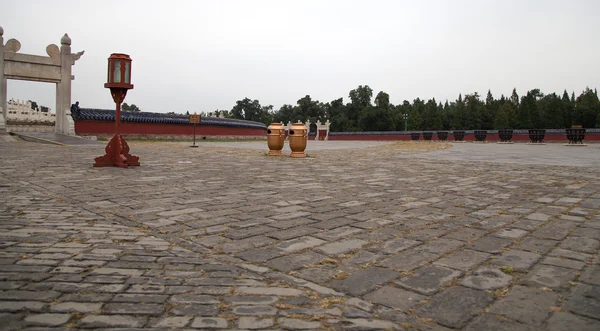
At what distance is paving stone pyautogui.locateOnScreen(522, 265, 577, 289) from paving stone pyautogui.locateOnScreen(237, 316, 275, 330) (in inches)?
62.4

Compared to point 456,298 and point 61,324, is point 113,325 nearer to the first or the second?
point 61,324

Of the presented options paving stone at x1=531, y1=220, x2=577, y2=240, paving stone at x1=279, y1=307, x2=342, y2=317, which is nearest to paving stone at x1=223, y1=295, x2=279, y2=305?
paving stone at x1=279, y1=307, x2=342, y2=317

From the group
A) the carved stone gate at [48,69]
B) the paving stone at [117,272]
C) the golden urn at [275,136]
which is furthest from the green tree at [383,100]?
the paving stone at [117,272]

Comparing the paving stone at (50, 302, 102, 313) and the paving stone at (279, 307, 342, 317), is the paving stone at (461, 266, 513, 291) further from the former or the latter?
the paving stone at (50, 302, 102, 313)

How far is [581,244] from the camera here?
10.5ft

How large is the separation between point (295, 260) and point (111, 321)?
1230mm

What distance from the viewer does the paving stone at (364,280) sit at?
229cm

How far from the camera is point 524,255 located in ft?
9.55

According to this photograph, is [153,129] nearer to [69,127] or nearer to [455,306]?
[69,127]

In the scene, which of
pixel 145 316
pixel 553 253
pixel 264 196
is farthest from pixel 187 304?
pixel 264 196

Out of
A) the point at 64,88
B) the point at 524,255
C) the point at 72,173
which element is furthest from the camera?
the point at 64,88

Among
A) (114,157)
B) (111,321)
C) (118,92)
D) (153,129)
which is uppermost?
(118,92)

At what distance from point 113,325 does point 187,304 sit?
14.1 inches

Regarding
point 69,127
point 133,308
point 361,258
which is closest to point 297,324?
point 133,308
